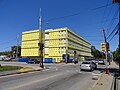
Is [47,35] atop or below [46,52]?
atop

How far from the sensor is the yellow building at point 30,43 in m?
110

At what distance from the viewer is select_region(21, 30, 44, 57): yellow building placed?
110m

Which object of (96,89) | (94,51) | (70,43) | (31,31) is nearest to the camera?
(96,89)

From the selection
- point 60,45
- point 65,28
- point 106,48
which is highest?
point 65,28

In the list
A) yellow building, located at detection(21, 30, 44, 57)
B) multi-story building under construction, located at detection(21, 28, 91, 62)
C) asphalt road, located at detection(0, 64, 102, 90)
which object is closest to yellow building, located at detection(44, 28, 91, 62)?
multi-story building under construction, located at detection(21, 28, 91, 62)

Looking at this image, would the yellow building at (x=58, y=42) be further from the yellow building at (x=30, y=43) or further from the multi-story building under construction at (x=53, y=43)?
the yellow building at (x=30, y=43)

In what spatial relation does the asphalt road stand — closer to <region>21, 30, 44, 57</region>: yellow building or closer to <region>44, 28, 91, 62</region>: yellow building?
<region>44, 28, 91, 62</region>: yellow building

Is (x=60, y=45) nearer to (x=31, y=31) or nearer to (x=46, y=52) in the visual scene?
(x=46, y=52)

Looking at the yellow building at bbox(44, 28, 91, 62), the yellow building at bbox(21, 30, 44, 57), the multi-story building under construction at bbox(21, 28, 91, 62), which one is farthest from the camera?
the yellow building at bbox(21, 30, 44, 57)

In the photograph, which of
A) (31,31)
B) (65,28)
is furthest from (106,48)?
(31,31)

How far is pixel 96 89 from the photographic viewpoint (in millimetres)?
11953

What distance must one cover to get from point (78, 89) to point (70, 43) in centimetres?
9450

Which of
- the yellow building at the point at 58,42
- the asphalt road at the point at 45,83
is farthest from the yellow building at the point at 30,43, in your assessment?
the asphalt road at the point at 45,83

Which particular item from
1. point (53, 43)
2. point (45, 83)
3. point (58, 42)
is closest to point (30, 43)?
point (53, 43)
